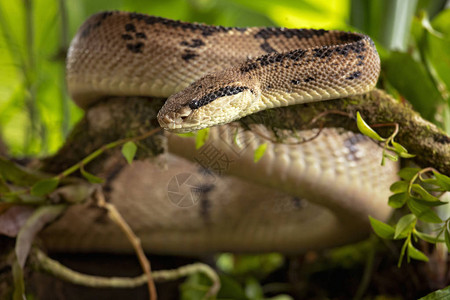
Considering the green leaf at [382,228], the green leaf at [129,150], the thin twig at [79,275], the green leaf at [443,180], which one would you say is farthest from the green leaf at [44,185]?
the green leaf at [443,180]

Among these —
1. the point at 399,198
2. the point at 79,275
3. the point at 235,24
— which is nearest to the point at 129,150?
the point at 79,275

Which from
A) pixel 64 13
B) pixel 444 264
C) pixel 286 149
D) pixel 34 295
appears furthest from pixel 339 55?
pixel 64 13

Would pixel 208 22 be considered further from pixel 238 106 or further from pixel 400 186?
pixel 400 186

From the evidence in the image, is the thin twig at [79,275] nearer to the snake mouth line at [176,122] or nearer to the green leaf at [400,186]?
the snake mouth line at [176,122]

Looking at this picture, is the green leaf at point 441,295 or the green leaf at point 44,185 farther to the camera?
the green leaf at point 44,185

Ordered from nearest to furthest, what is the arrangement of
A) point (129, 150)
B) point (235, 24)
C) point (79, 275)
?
point (129, 150) → point (79, 275) → point (235, 24)

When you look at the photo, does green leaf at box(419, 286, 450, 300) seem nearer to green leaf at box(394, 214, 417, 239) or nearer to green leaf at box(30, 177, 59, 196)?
green leaf at box(394, 214, 417, 239)

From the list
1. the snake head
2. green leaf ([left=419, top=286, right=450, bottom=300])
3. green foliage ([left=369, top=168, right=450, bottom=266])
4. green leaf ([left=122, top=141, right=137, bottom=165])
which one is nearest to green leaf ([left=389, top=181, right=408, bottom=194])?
green foliage ([left=369, top=168, right=450, bottom=266])
